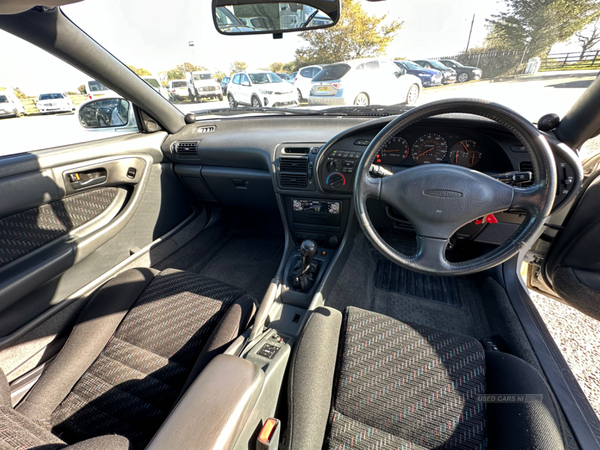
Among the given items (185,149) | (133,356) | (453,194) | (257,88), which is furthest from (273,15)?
(257,88)

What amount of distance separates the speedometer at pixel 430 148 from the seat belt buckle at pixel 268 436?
149 cm

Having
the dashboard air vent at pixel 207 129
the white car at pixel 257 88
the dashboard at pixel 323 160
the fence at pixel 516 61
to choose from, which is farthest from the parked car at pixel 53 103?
the fence at pixel 516 61

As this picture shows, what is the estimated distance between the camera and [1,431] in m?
0.76

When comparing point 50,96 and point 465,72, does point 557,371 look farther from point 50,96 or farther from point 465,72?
point 50,96

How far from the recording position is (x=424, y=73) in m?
2.69

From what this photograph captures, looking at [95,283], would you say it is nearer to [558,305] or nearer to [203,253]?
[203,253]

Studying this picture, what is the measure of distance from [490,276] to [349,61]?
2390 mm

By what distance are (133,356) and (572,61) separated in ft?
9.05

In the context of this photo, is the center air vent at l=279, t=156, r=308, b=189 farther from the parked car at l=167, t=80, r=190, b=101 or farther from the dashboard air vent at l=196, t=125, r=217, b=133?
the parked car at l=167, t=80, r=190, b=101

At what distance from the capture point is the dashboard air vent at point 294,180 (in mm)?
2011

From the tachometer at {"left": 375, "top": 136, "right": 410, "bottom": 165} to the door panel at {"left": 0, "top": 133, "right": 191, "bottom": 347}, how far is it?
1895 mm

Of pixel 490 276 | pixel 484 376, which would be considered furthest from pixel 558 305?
pixel 484 376

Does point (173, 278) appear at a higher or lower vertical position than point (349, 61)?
lower

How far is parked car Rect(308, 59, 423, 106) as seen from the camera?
275 cm
